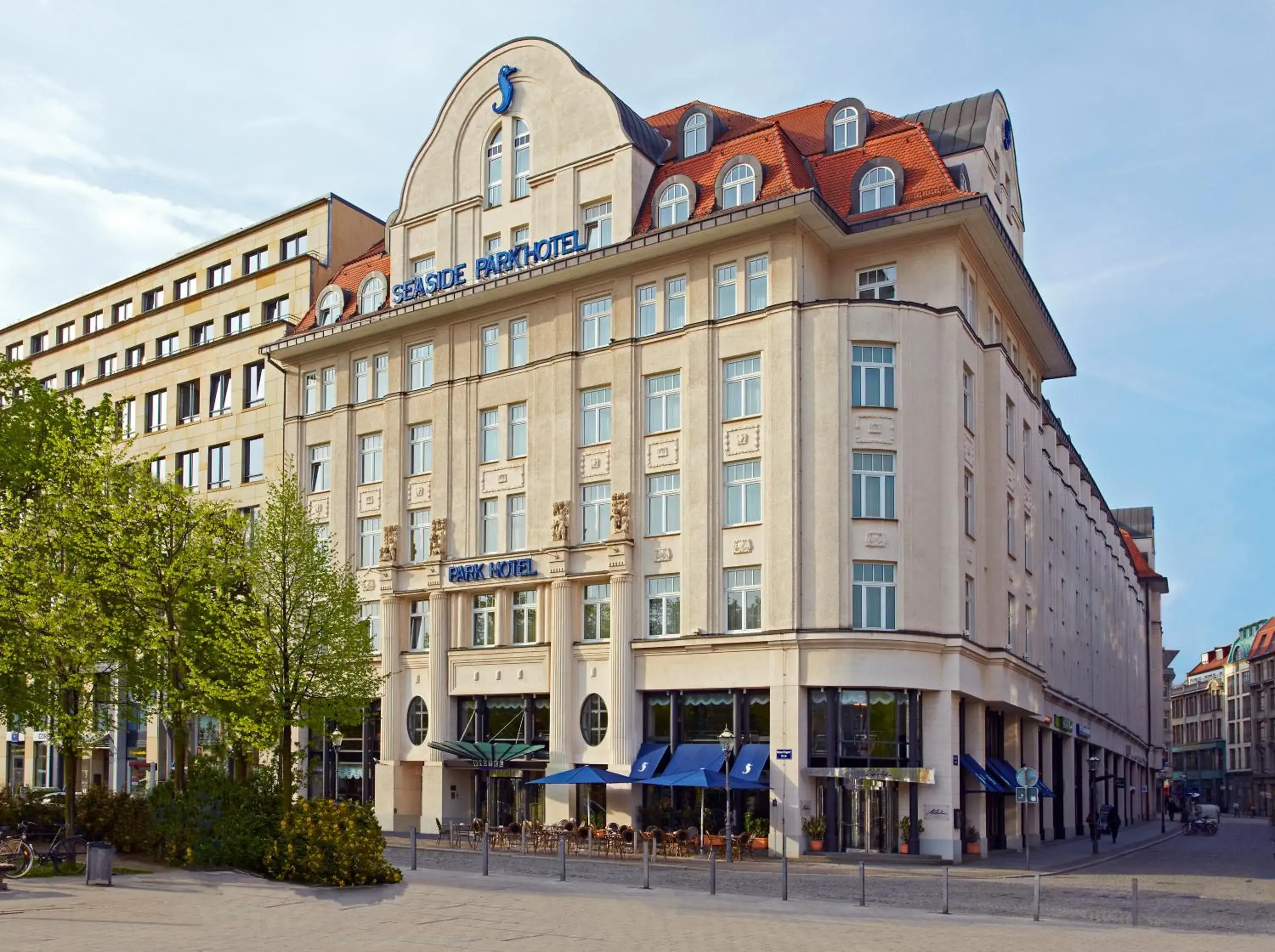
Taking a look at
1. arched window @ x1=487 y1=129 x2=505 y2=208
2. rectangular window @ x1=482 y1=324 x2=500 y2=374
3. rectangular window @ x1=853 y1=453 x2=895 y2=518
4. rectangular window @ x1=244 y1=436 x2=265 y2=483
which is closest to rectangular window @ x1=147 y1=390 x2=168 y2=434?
rectangular window @ x1=244 y1=436 x2=265 y2=483

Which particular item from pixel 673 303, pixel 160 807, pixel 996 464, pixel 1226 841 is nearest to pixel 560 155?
pixel 673 303

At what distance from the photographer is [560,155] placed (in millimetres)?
50281

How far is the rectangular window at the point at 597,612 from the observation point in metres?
46.9

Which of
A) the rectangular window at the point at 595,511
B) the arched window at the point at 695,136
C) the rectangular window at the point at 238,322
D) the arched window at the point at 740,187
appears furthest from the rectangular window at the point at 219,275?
the arched window at the point at 740,187

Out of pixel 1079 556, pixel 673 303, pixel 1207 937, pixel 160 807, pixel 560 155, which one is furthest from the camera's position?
pixel 1079 556

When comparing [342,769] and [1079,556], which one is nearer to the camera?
[342,769]

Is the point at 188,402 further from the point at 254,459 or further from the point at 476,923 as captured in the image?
the point at 476,923

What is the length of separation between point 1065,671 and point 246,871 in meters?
44.2

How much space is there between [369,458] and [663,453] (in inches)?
558

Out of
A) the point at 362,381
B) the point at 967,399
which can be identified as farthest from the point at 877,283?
the point at 362,381

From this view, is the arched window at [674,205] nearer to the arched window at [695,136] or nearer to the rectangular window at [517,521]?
the arched window at [695,136]

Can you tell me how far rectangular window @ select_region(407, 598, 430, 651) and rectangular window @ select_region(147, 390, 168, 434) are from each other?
807 inches

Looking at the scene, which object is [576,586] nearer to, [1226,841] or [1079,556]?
[1079,556]

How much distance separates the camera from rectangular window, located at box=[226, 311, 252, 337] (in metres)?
63.3
